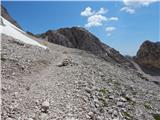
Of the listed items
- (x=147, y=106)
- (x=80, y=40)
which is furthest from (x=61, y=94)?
(x=80, y=40)

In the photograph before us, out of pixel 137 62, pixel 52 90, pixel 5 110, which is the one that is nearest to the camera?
pixel 5 110

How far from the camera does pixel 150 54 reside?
15850 centimetres

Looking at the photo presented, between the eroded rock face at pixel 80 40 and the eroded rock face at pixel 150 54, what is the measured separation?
2428cm

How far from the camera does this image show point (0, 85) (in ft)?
64.1

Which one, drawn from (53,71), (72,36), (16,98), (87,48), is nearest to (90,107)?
(16,98)

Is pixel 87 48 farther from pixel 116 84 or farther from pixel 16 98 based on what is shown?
pixel 16 98

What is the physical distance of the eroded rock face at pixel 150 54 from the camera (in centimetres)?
15700

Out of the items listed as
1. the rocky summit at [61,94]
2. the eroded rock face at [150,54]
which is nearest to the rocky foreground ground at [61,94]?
the rocky summit at [61,94]

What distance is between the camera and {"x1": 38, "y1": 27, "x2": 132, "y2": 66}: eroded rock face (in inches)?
5428

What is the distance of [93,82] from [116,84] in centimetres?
451

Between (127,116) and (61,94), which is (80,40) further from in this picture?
(61,94)

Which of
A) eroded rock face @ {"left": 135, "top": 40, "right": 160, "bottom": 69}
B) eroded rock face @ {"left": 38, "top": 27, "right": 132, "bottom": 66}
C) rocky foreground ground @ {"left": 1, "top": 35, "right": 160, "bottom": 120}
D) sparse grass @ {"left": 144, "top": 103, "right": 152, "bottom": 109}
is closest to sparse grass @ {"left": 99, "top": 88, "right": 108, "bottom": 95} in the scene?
rocky foreground ground @ {"left": 1, "top": 35, "right": 160, "bottom": 120}

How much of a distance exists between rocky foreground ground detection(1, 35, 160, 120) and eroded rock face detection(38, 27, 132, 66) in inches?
4170

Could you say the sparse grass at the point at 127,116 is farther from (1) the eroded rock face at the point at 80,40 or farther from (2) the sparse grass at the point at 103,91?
(1) the eroded rock face at the point at 80,40
